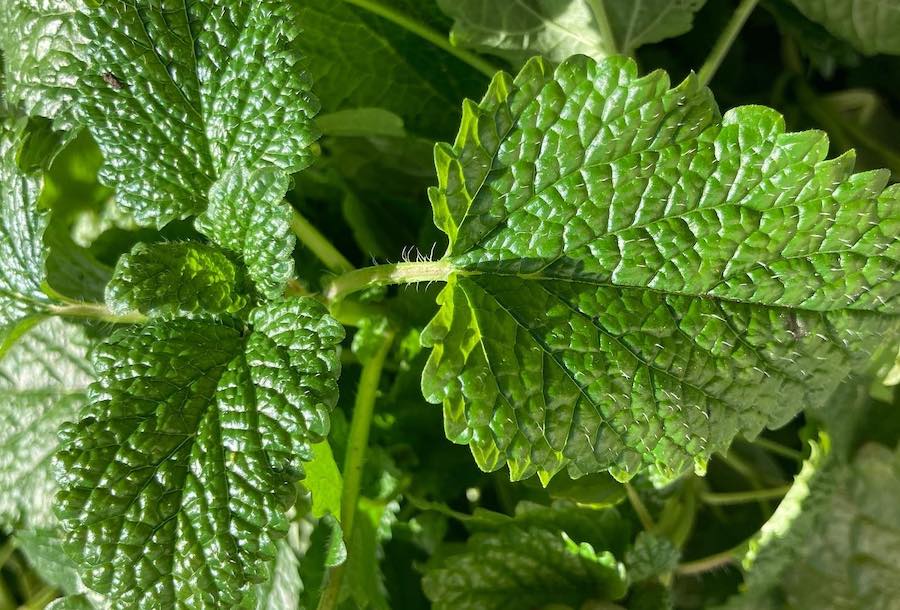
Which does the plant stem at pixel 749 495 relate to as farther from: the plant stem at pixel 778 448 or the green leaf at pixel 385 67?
the green leaf at pixel 385 67

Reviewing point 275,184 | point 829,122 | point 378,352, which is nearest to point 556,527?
point 378,352

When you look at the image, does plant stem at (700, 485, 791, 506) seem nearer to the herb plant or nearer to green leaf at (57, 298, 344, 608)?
the herb plant

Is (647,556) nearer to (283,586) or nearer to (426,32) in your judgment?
(283,586)

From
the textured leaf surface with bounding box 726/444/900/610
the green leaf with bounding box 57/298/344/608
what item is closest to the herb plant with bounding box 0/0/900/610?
the green leaf with bounding box 57/298/344/608

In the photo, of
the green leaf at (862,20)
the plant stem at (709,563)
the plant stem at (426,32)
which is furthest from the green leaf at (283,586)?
the green leaf at (862,20)

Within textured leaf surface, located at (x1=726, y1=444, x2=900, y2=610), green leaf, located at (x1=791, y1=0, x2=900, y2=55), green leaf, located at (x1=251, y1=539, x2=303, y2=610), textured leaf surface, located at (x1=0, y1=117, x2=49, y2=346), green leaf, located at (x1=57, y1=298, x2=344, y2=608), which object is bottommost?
textured leaf surface, located at (x1=726, y1=444, x2=900, y2=610)

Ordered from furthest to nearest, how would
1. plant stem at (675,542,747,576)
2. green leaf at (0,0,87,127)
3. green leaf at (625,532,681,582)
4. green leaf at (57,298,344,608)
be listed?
plant stem at (675,542,747,576), green leaf at (625,532,681,582), green leaf at (0,0,87,127), green leaf at (57,298,344,608)

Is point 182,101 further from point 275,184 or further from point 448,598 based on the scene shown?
point 448,598
